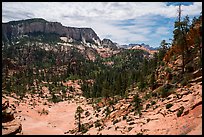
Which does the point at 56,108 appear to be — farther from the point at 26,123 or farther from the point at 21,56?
the point at 21,56

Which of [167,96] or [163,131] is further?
[167,96]

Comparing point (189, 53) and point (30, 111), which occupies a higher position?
point (189, 53)

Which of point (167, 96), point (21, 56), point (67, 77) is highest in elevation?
point (21, 56)

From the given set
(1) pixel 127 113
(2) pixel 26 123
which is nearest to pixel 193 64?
(1) pixel 127 113

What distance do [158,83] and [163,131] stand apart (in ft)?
74.1

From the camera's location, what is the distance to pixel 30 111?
66.6 meters

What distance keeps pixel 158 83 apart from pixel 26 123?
28.3m

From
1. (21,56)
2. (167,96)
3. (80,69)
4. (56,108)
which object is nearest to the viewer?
(167,96)

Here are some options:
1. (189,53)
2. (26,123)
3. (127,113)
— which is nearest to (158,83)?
(189,53)

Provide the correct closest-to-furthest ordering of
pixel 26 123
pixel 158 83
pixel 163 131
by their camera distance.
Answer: pixel 163 131
pixel 158 83
pixel 26 123

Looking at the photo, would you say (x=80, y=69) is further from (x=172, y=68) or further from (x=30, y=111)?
(x=172, y=68)

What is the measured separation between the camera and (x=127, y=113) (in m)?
37.9

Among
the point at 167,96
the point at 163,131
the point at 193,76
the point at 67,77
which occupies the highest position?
the point at 67,77

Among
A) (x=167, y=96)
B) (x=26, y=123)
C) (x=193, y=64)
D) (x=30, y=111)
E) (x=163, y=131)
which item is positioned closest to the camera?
(x=163, y=131)
